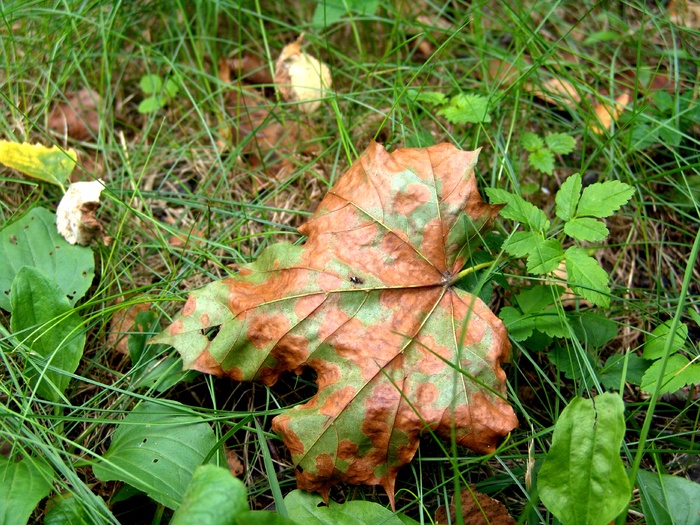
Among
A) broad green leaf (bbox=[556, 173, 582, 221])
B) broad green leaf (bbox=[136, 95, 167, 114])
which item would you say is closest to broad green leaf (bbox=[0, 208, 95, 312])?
broad green leaf (bbox=[136, 95, 167, 114])

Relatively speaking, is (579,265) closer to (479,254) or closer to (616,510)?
(479,254)

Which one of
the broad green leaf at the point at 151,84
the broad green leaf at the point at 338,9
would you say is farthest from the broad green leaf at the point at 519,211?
the broad green leaf at the point at 151,84

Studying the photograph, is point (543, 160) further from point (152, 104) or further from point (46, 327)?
point (46, 327)

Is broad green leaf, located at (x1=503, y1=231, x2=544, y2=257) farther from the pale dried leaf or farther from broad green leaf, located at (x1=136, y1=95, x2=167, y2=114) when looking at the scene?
broad green leaf, located at (x1=136, y1=95, x2=167, y2=114)

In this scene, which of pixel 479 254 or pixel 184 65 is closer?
pixel 479 254

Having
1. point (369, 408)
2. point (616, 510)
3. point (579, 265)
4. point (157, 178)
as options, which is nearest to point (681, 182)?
point (579, 265)

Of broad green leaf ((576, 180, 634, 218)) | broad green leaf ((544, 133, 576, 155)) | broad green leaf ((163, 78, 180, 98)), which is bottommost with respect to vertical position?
broad green leaf ((544, 133, 576, 155))

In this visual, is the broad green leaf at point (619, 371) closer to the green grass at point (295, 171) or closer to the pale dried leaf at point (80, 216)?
the green grass at point (295, 171)
